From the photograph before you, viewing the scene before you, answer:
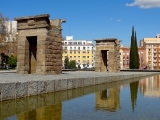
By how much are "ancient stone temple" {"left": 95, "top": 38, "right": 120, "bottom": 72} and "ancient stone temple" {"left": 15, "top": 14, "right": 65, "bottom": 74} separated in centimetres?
1443

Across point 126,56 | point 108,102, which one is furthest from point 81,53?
point 108,102

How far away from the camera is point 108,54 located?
35.4 metres

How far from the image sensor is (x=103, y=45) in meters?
35.2

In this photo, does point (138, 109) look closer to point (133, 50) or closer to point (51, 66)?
point (51, 66)

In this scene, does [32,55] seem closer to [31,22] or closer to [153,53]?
[31,22]

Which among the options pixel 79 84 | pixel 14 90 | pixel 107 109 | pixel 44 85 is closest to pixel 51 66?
pixel 79 84

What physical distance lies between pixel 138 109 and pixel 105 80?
1178cm


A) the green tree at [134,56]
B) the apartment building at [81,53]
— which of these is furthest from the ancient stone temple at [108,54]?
the apartment building at [81,53]

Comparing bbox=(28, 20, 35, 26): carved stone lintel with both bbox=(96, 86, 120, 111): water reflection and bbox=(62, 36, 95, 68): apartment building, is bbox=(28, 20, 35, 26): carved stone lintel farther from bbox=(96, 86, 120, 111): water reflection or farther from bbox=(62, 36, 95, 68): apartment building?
bbox=(62, 36, 95, 68): apartment building

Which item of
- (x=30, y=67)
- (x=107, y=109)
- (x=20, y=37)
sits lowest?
(x=107, y=109)

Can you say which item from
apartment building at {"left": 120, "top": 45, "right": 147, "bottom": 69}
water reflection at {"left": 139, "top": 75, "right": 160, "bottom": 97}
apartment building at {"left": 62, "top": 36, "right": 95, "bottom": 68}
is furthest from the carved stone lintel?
apartment building at {"left": 62, "top": 36, "right": 95, "bottom": 68}

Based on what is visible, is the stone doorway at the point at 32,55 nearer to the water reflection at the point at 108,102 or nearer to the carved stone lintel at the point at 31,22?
the carved stone lintel at the point at 31,22

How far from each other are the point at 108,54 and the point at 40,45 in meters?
17.8

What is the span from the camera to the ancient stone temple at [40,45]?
61.7 feet
